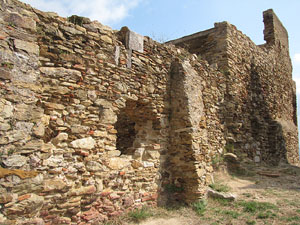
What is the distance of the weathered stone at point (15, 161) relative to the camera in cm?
289

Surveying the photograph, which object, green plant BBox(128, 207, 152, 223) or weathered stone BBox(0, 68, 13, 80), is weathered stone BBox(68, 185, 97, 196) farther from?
weathered stone BBox(0, 68, 13, 80)

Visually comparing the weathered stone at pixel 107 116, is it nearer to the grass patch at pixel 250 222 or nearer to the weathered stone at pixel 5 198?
the weathered stone at pixel 5 198

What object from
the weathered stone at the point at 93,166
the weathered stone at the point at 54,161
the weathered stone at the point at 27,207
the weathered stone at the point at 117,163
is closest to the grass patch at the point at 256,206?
the weathered stone at the point at 117,163

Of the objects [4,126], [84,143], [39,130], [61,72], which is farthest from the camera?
[84,143]

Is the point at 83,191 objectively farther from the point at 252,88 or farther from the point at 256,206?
the point at 252,88

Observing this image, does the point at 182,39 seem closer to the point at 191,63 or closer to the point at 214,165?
the point at 191,63

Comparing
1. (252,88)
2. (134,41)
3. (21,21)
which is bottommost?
(21,21)

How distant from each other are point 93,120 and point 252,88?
6.98 metres

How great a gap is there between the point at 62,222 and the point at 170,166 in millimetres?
2525

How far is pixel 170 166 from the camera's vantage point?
17.2ft

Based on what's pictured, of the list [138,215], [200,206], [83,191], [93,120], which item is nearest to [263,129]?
[200,206]

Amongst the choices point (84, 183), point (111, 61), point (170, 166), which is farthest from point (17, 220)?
point (170, 166)

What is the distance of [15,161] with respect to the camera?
2959mm

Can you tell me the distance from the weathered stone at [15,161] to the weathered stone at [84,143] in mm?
754
